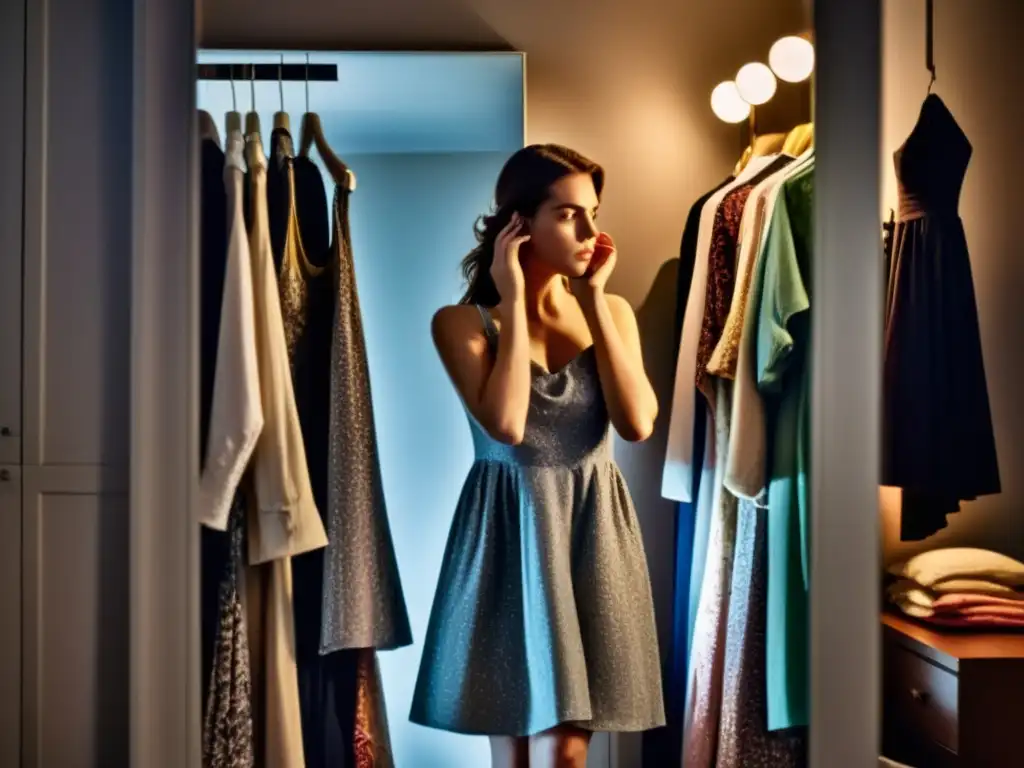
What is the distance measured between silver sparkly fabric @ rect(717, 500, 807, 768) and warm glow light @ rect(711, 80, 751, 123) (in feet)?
1.57

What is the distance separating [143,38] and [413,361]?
1.60 ft

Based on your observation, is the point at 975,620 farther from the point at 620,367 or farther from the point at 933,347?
the point at 620,367

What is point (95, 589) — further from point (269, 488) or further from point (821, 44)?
point (821, 44)

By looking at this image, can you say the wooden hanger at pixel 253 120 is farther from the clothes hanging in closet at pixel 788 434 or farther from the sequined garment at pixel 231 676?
the clothes hanging in closet at pixel 788 434

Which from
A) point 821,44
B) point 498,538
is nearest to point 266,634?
point 498,538

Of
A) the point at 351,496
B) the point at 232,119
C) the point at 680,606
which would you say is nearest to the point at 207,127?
the point at 232,119

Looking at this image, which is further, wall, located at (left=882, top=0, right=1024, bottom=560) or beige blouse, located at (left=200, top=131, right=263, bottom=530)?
wall, located at (left=882, top=0, right=1024, bottom=560)

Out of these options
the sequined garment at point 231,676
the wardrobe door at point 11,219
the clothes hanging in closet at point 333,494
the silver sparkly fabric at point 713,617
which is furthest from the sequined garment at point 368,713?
the wardrobe door at point 11,219

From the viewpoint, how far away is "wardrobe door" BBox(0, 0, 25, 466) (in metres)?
1.10

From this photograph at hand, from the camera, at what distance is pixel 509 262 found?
3.57 ft

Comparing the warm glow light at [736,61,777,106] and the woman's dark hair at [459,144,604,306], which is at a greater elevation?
the warm glow light at [736,61,777,106]

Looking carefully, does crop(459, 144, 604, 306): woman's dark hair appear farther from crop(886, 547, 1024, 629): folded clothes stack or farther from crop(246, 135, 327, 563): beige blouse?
crop(886, 547, 1024, 629): folded clothes stack

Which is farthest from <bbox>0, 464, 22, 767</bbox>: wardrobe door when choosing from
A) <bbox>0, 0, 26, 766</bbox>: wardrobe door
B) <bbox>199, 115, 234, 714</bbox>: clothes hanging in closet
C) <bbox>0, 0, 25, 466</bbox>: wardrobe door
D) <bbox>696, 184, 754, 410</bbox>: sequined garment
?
<bbox>696, 184, 754, 410</bbox>: sequined garment

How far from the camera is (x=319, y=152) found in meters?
1.12
